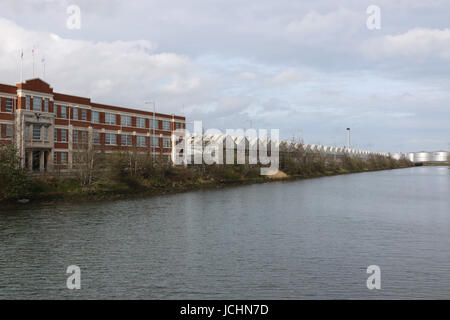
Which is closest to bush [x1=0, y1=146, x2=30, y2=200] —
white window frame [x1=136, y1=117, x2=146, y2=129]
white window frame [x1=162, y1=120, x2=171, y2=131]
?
white window frame [x1=136, y1=117, x2=146, y2=129]

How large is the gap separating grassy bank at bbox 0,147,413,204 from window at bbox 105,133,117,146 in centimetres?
1528

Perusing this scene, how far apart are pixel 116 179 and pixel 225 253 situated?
41.5 m

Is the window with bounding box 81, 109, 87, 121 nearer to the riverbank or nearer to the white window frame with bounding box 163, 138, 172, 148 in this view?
the riverbank

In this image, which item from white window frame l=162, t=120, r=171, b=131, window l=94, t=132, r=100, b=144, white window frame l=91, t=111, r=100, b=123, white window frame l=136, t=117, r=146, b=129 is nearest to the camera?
window l=94, t=132, r=100, b=144

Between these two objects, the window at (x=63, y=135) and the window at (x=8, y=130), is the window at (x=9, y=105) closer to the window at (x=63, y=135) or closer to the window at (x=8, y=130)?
the window at (x=8, y=130)

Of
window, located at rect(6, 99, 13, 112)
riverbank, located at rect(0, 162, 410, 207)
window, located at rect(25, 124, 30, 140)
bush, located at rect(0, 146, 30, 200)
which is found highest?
window, located at rect(6, 99, 13, 112)

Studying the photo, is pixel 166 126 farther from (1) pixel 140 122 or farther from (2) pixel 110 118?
(2) pixel 110 118

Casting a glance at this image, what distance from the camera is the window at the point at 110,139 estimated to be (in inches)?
3191

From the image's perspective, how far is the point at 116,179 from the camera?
6106 cm

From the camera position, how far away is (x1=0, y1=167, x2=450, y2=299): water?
17.1 metres

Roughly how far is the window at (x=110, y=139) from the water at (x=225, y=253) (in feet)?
134

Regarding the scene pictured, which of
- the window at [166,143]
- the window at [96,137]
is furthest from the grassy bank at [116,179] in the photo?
the window at [96,137]
